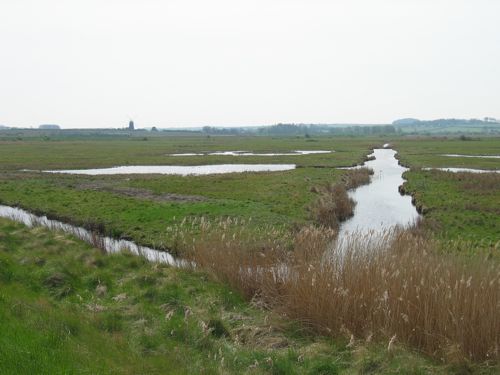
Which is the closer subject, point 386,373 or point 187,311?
point 386,373

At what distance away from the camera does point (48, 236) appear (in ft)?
59.5

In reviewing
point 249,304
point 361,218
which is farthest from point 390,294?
point 361,218

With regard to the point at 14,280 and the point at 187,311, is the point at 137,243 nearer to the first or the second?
the point at 14,280

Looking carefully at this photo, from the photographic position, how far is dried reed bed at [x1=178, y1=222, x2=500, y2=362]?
8703mm

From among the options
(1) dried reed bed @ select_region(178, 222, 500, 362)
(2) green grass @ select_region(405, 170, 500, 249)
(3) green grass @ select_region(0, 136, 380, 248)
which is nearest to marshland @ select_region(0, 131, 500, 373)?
(1) dried reed bed @ select_region(178, 222, 500, 362)

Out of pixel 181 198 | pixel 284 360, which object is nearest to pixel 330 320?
pixel 284 360

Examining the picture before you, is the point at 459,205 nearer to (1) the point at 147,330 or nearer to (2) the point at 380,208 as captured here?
(2) the point at 380,208

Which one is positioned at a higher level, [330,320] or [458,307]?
[458,307]

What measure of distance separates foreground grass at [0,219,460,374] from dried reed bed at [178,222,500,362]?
46 centimetres

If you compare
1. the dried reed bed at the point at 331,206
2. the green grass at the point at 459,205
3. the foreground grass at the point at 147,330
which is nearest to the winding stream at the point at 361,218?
the dried reed bed at the point at 331,206

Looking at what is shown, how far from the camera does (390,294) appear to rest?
32.1ft

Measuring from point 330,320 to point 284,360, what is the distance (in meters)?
2.01

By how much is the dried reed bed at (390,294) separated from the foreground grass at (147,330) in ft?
1.51

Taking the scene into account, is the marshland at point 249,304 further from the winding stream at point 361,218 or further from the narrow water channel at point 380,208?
the narrow water channel at point 380,208
